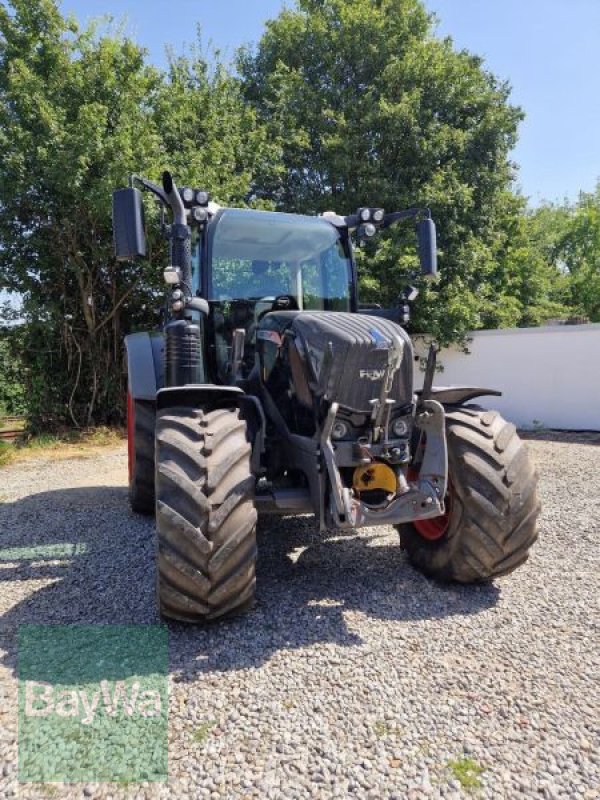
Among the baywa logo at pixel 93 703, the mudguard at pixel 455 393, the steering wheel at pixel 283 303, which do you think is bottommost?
the baywa logo at pixel 93 703

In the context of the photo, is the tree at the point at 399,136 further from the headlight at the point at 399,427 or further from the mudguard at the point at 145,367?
the headlight at the point at 399,427

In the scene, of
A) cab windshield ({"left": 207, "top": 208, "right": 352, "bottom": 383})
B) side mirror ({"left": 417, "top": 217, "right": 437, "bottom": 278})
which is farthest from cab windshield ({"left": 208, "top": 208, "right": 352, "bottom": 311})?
side mirror ({"left": 417, "top": 217, "right": 437, "bottom": 278})

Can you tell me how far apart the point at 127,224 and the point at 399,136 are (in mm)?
12081

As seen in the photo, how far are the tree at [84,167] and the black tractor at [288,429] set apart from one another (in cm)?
609

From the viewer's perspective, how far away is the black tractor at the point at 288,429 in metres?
2.87

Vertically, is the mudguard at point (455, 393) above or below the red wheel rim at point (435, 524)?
above

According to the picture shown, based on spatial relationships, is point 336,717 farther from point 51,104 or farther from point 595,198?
point 595,198

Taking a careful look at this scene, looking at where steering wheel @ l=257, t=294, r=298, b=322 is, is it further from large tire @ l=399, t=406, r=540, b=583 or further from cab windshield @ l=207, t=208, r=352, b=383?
large tire @ l=399, t=406, r=540, b=583

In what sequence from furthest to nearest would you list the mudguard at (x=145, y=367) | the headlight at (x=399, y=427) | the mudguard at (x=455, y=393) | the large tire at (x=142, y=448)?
the large tire at (x=142, y=448) → the mudguard at (x=145, y=367) → the mudguard at (x=455, y=393) → the headlight at (x=399, y=427)

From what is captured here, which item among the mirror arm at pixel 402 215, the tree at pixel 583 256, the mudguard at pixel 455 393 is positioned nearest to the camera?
the mudguard at pixel 455 393

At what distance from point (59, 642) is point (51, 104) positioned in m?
9.11

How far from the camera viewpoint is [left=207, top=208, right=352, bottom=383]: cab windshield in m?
4.14

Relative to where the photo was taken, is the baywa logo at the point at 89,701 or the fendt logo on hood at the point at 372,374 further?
the fendt logo on hood at the point at 372,374

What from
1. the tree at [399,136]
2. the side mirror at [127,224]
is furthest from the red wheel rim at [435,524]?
the tree at [399,136]
